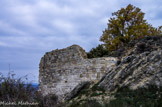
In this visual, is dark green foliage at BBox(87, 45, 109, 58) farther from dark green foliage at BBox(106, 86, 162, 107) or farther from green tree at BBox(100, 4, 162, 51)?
dark green foliage at BBox(106, 86, 162, 107)

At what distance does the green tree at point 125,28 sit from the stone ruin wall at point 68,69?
13.8 metres

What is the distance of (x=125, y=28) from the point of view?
27.2 meters

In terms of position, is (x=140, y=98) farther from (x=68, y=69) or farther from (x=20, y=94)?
A: (x=68, y=69)

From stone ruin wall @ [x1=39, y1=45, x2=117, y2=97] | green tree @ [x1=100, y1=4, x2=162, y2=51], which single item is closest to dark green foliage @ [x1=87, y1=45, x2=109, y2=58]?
stone ruin wall @ [x1=39, y1=45, x2=117, y2=97]

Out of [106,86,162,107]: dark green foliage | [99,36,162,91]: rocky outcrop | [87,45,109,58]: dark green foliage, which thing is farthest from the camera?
[87,45,109,58]: dark green foliage

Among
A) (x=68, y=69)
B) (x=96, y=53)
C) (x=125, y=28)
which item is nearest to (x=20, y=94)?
(x=68, y=69)

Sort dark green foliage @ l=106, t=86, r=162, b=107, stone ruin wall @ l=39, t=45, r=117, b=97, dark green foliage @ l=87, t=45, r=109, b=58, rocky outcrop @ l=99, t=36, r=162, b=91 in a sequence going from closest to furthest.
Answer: dark green foliage @ l=106, t=86, r=162, b=107 → rocky outcrop @ l=99, t=36, r=162, b=91 → stone ruin wall @ l=39, t=45, r=117, b=97 → dark green foliage @ l=87, t=45, r=109, b=58

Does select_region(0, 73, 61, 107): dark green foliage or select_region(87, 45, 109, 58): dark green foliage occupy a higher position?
select_region(87, 45, 109, 58): dark green foliage

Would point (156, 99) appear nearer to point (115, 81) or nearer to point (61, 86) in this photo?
point (115, 81)

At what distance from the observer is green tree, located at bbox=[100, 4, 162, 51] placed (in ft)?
85.3

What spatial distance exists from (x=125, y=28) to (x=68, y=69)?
1699 cm

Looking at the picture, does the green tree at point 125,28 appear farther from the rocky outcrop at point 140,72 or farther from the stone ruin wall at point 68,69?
the rocky outcrop at point 140,72

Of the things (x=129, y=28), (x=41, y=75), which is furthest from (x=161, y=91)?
(x=129, y=28)

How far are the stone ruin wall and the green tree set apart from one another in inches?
544
